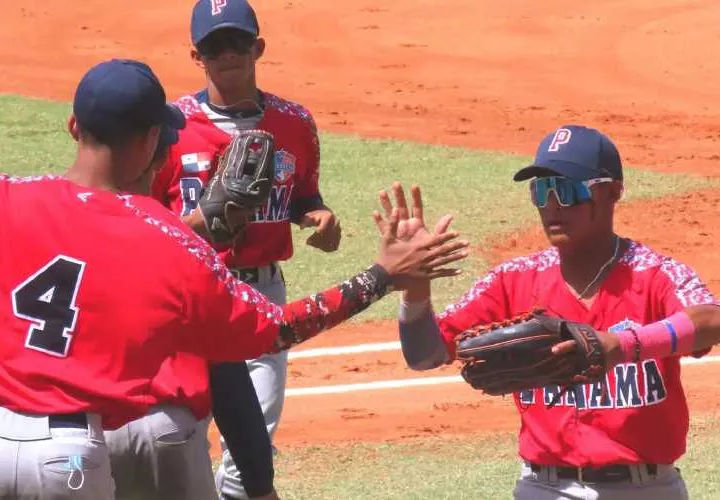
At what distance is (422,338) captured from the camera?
4.98 metres

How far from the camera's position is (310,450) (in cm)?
877

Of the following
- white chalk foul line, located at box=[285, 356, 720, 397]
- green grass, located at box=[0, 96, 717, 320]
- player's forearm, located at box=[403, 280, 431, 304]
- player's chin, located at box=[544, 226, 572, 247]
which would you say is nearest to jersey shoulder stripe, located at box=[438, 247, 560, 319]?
player's chin, located at box=[544, 226, 572, 247]

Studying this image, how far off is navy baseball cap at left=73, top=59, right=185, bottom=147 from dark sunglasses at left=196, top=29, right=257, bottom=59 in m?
2.27

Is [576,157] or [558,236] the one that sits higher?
[576,157]

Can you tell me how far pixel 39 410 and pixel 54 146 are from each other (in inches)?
511

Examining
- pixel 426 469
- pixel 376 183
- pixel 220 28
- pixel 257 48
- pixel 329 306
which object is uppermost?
pixel 220 28

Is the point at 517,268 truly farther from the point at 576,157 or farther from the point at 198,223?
the point at 198,223

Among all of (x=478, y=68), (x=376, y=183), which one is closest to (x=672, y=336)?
(x=376, y=183)

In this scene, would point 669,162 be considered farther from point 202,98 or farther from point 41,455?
point 41,455

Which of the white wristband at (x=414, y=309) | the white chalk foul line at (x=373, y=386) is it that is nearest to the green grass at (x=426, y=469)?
the white chalk foul line at (x=373, y=386)

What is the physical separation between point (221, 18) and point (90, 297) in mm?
2826

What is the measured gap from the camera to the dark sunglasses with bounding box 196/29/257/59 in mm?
6746

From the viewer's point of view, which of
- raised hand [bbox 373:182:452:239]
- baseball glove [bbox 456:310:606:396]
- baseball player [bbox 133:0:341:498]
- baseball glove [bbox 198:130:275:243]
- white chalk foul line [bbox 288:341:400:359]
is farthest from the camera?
white chalk foul line [bbox 288:341:400:359]

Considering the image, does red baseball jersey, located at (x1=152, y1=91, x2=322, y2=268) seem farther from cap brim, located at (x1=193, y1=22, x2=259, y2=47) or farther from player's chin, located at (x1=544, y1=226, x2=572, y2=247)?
player's chin, located at (x1=544, y1=226, x2=572, y2=247)
